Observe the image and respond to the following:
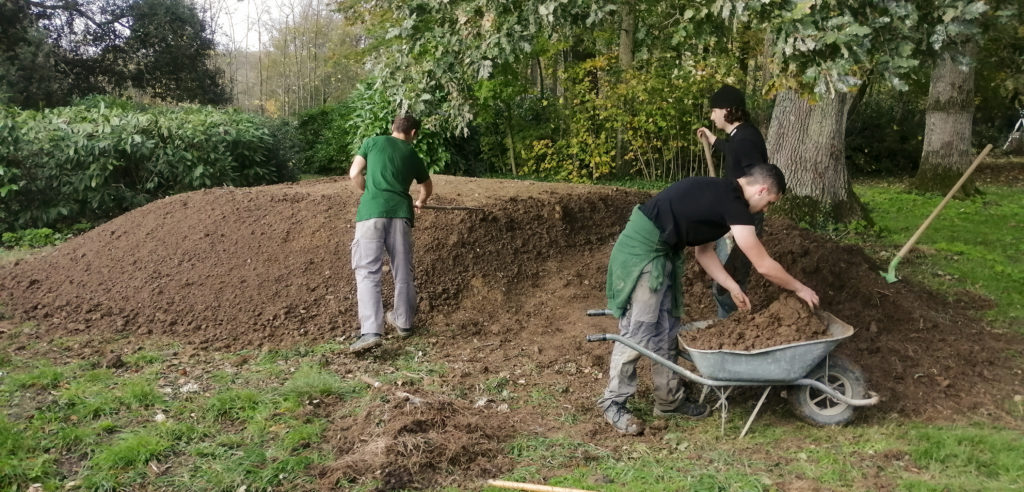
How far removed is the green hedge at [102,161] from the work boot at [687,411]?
6.94 meters

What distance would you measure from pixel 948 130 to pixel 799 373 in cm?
1021

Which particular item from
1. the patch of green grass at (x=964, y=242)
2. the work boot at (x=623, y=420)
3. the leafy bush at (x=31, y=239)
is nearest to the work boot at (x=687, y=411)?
the work boot at (x=623, y=420)

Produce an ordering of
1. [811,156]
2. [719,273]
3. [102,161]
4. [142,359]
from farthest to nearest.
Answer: [102,161] < [811,156] < [142,359] < [719,273]

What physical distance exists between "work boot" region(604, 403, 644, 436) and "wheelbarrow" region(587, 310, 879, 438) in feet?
1.05

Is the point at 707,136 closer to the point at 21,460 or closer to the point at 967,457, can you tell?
the point at 967,457

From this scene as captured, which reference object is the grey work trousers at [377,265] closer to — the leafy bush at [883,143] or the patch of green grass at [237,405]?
the patch of green grass at [237,405]

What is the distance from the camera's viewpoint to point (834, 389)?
12.5 feet

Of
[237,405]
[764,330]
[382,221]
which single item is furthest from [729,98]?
[237,405]

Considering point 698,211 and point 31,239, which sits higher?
point 698,211

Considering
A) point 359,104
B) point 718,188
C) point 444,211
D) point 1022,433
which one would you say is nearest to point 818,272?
point 1022,433

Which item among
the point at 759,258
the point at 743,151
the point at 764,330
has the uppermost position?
the point at 743,151

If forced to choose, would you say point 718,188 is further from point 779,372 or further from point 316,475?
point 316,475

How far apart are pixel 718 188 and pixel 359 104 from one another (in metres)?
9.30

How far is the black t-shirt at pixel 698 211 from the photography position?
11.8 feet
